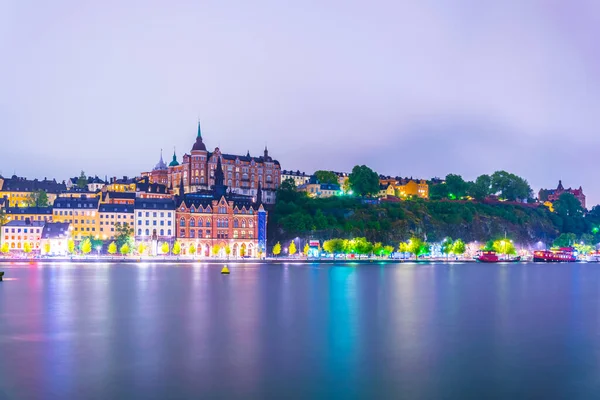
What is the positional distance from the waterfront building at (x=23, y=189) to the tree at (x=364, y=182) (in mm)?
61520

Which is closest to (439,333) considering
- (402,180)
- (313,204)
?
(313,204)

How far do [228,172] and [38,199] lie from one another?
37557 millimetres

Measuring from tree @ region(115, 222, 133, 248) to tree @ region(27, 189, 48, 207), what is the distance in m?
27.4

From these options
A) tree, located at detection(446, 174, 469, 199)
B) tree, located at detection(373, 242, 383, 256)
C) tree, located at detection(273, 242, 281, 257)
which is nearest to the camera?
tree, located at detection(273, 242, 281, 257)

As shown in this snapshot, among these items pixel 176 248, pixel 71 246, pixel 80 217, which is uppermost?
pixel 80 217

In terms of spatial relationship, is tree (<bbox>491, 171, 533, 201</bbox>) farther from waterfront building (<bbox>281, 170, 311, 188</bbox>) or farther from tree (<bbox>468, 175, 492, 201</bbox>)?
waterfront building (<bbox>281, 170, 311, 188</bbox>)

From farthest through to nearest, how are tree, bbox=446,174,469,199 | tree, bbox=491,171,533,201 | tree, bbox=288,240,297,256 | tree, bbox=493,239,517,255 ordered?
tree, bbox=491,171,533,201 < tree, bbox=446,174,469,199 < tree, bbox=493,239,517,255 < tree, bbox=288,240,297,256

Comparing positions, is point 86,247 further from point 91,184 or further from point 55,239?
point 91,184

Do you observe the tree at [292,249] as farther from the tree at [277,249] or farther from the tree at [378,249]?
the tree at [378,249]

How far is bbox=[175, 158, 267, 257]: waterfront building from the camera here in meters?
112

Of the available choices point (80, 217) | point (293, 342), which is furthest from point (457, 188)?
point (293, 342)

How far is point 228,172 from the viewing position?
133 metres

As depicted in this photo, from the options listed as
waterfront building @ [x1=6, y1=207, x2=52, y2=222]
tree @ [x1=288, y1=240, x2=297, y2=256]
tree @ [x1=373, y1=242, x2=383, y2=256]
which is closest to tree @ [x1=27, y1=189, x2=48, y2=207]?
waterfront building @ [x1=6, y1=207, x2=52, y2=222]

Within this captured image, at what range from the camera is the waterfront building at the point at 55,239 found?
108 meters
